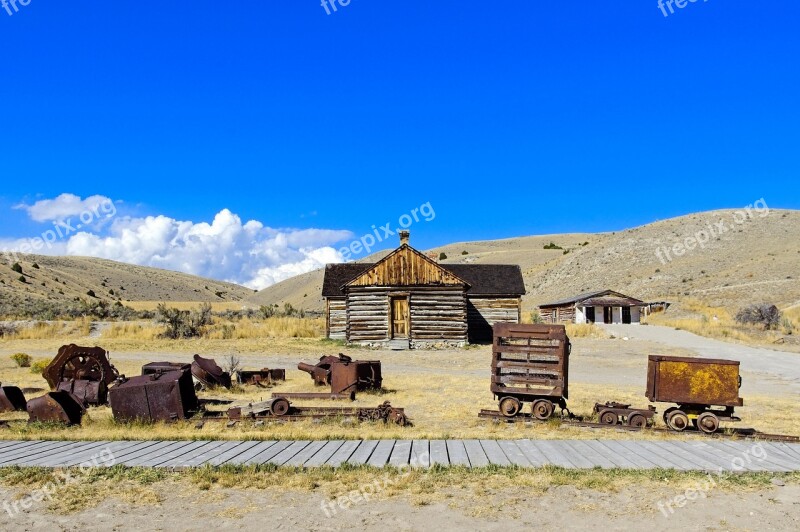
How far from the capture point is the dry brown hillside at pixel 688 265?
5872 cm

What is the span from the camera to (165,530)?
203 inches

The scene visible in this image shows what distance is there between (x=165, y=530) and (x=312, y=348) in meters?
22.2

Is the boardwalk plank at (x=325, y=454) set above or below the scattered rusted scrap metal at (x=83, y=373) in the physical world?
below

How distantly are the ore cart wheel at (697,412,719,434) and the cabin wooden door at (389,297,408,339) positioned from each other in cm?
1999

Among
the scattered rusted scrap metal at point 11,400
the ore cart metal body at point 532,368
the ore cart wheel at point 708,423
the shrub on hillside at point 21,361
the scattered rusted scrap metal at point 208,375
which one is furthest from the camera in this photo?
the shrub on hillside at point 21,361

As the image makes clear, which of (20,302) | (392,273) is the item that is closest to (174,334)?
(392,273)

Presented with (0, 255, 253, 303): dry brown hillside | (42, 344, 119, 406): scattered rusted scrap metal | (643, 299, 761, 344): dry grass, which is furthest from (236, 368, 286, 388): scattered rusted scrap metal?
(0, 255, 253, 303): dry brown hillside

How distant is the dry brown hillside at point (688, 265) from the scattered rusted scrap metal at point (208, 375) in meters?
48.3

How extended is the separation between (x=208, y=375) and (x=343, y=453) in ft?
27.4

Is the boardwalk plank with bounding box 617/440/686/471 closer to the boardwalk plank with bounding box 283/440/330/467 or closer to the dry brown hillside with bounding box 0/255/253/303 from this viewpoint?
the boardwalk plank with bounding box 283/440/330/467

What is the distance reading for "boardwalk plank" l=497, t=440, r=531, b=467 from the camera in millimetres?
6993

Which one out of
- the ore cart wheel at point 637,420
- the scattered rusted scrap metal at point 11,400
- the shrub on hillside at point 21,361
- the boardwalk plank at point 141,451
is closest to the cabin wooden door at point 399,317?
the shrub on hillside at point 21,361

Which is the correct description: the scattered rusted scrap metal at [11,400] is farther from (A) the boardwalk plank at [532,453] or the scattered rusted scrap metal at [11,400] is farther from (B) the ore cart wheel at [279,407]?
(A) the boardwalk plank at [532,453]

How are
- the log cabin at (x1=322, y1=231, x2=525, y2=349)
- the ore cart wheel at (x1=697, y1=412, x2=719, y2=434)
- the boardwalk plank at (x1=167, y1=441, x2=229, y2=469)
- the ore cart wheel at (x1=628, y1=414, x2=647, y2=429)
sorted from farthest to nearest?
the log cabin at (x1=322, y1=231, x2=525, y2=349) → the ore cart wheel at (x1=628, y1=414, x2=647, y2=429) → the ore cart wheel at (x1=697, y1=412, x2=719, y2=434) → the boardwalk plank at (x1=167, y1=441, x2=229, y2=469)
